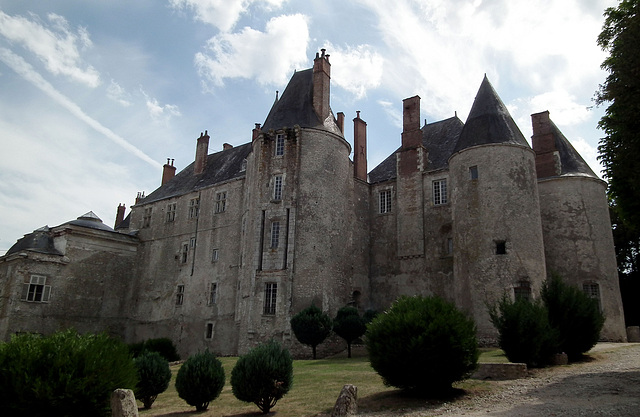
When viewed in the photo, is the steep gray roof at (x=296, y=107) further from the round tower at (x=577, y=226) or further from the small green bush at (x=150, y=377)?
the small green bush at (x=150, y=377)

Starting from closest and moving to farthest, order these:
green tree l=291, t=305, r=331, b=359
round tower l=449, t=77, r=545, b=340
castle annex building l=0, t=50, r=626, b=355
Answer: round tower l=449, t=77, r=545, b=340
green tree l=291, t=305, r=331, b=359
castle annex building l=0, t=50, r=626, b=355

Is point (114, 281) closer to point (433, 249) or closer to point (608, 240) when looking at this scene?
point (433, 249)

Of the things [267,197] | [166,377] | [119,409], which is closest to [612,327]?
[267,197]

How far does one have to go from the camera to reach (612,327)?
80.6ft

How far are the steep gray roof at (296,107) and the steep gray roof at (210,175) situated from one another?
16.7 ft

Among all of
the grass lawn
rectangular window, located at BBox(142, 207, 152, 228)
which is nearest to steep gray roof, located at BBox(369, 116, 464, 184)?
the grass lawn

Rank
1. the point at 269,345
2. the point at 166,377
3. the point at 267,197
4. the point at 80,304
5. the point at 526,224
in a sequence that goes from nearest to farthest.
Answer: the point at 269,345
the point at 166,377
the point at 526,224
the point at 267,197
the point at 80,304

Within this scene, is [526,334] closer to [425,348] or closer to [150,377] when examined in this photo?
[425,348]

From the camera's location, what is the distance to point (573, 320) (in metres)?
16.5

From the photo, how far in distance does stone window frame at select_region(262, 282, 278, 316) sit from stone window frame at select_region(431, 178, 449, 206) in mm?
9657

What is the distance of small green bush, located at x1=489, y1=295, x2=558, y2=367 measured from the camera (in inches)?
569

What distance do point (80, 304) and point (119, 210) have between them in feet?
56.8

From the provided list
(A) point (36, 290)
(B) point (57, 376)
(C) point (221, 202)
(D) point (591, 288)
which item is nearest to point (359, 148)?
(C) point (221, 202)

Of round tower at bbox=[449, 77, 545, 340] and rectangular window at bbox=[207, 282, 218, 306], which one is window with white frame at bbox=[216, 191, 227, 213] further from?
round tower at bbox=[449, 77, 545, 340]
